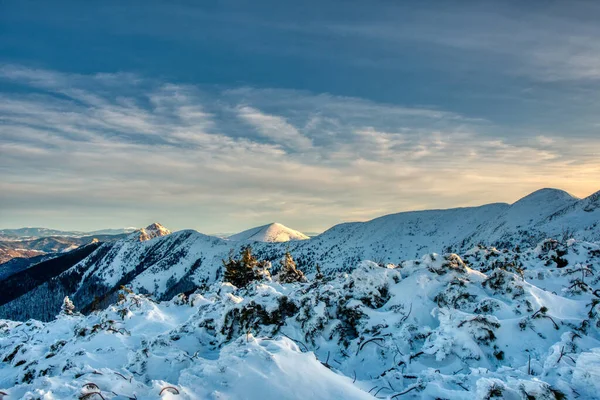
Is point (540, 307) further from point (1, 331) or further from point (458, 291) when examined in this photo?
point (1, 331)

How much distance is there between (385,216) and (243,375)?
12926 cm

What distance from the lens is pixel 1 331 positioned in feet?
49.6

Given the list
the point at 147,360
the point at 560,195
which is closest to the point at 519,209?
the point at 560,195

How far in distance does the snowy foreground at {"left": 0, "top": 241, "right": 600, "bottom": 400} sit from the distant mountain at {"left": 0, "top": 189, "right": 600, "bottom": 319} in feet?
128

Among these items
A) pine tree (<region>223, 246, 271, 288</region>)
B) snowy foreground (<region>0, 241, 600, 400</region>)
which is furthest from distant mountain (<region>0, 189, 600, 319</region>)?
snowy foreground (<region>0, 241, 600, 400</region>)

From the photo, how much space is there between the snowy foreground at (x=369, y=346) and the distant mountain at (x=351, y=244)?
3889 cm

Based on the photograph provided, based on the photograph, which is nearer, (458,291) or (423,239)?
(458,291)

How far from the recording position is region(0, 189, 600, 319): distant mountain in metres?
58.4

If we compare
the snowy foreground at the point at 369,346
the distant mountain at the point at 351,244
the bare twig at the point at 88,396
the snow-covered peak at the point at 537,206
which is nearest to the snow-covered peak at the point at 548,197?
the snow-covered peak at the point at 537,206

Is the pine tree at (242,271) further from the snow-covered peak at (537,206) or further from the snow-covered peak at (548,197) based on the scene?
the snow-covered peak at (548,197)

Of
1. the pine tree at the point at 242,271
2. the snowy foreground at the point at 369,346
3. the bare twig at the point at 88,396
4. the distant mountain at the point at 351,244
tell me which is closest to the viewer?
the bare twig at the point at 88,396

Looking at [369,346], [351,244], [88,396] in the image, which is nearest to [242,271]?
[369,346]

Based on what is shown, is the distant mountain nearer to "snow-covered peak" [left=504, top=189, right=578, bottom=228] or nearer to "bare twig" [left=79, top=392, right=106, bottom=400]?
"snow-covered peak" [left=504, top=189, right=578, bottom=228]

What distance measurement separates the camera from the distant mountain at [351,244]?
58.4m
